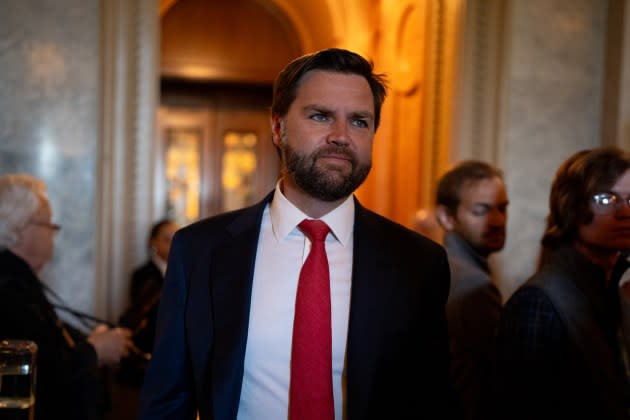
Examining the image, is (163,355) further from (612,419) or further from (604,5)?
(604,5)

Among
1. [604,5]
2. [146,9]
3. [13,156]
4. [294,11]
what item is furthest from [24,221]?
[294,11]

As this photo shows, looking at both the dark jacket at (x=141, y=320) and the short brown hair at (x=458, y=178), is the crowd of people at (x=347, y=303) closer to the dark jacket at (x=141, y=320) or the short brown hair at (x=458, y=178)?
the short brown hair at (x=458, y=178)

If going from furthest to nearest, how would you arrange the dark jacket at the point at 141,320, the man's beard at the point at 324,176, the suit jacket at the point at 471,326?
the dark jacket at the point at 141,320 < the suit jacket at the point at 471,326 < the man's beard at the point at 324,176

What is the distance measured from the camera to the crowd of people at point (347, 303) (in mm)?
1607

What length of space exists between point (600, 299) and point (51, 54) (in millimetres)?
3271

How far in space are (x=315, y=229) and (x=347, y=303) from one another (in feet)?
0.70

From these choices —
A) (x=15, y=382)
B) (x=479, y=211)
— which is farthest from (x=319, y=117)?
(x=479, y=211)

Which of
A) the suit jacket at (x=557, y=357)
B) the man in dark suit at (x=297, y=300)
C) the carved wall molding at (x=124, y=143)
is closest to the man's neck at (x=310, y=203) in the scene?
the man in dark suit at (x=297, y=300)

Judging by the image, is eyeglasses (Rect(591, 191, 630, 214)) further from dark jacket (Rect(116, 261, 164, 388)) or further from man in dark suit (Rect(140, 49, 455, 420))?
dark jacket (Rect(116, 261, 164, 388))

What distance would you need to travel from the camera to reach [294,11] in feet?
25.9

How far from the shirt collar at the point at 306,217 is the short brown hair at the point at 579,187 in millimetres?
681

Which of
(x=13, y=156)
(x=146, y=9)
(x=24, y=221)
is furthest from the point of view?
(x=146, y=9)

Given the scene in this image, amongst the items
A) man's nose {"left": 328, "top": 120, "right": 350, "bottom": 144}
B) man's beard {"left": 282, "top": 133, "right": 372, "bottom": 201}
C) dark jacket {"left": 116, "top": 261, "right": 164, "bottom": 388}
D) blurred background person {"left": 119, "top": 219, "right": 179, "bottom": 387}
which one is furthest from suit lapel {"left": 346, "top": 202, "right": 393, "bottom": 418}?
dark jacket {"left": 116, "top": 261, "right": 164, "bottom": 388}

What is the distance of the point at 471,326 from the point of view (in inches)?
90.4
